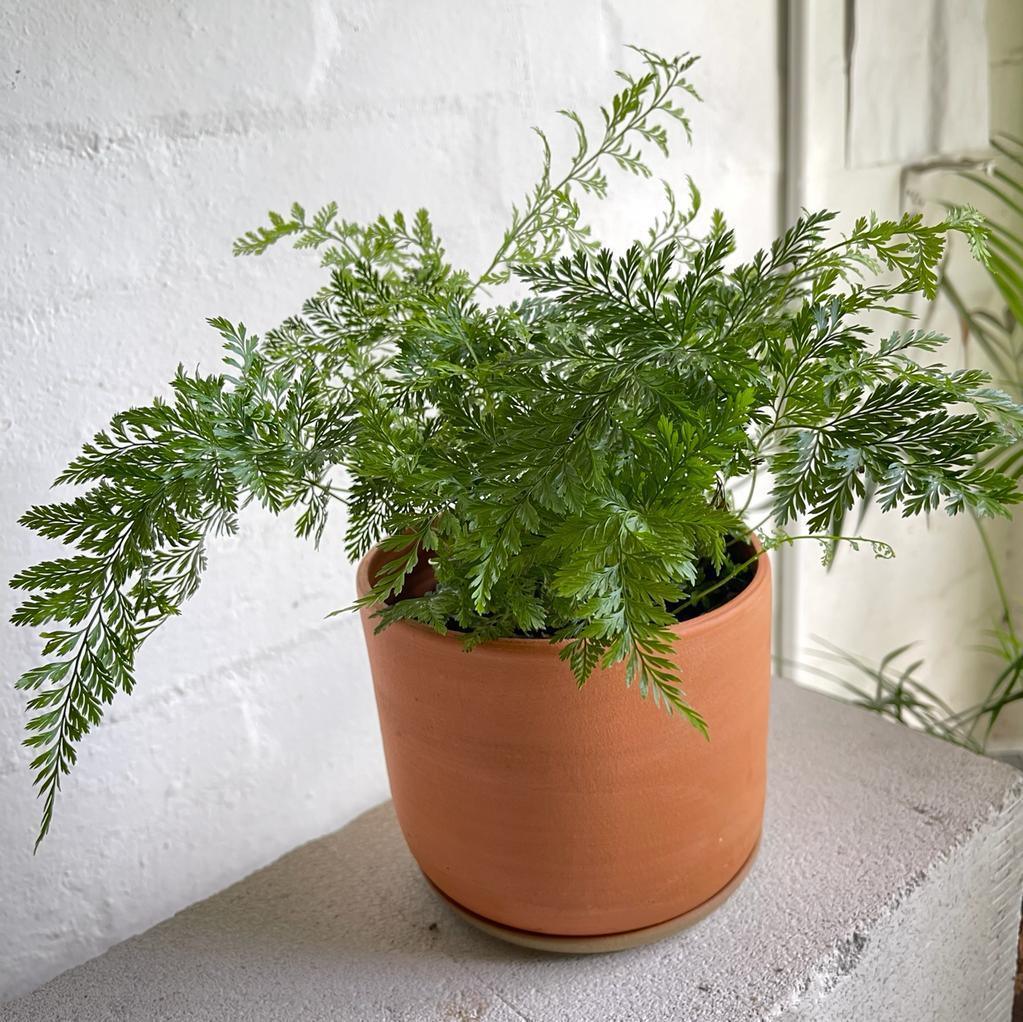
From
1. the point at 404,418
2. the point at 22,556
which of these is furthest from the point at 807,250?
the point at 22,556

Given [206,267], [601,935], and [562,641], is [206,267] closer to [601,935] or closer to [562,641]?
[562,641]

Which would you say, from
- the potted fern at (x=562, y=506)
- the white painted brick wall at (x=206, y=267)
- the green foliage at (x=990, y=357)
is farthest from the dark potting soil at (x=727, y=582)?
the green foliage at (x=990, y=357)

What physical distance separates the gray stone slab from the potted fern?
0.04 m

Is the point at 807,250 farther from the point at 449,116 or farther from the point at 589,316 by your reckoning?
the point at 449,116

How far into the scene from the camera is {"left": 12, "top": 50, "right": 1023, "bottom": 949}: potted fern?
485mm

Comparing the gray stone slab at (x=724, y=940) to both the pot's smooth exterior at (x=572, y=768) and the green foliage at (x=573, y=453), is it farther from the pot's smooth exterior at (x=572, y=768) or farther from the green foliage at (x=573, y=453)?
the green foliage at (x=573, y=453)

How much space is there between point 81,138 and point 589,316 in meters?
0.43

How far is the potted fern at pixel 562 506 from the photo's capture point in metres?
0.48

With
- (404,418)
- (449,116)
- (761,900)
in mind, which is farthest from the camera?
(449,116)

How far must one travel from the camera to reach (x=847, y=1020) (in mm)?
675

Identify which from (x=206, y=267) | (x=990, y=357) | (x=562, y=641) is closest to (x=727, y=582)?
(x=562, y=641)

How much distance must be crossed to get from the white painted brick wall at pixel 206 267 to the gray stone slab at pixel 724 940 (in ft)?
0.38

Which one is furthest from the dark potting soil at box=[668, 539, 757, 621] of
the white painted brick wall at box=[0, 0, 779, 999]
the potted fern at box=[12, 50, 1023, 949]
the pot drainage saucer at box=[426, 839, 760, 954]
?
the white painted brick wall at box=[0, 0, 779, 999]

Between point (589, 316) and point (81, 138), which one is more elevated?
point (81, 138)
